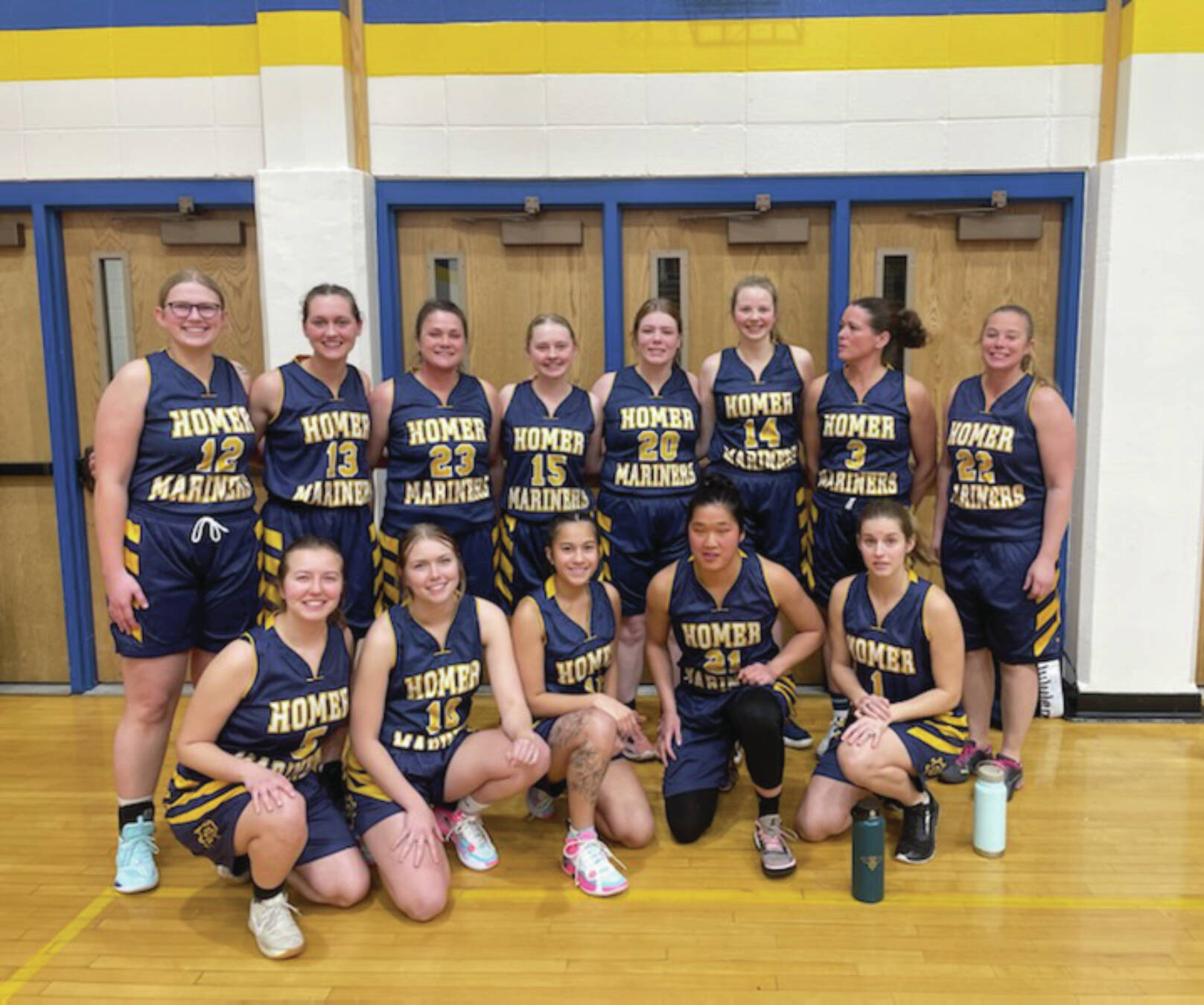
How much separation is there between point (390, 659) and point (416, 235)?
2.12 meters

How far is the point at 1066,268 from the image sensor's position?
395 centimetres

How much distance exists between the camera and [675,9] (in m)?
3.86

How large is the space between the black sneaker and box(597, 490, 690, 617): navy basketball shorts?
1110 mm

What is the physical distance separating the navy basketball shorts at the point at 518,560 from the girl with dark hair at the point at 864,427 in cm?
99

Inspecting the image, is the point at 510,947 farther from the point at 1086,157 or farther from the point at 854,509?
the point at 1086,157

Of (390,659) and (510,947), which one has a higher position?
(390,659)

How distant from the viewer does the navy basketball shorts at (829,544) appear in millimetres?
3420

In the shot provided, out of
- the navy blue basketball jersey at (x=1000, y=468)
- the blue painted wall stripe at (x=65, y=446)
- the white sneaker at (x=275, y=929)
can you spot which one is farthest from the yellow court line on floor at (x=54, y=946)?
the navy blue basketball jersey at (x=1000, y=468)

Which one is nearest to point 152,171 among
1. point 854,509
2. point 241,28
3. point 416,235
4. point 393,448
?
point 241,28

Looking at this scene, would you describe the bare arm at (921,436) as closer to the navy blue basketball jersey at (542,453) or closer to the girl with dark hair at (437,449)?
the navy blue basketball jersey at (542,453)

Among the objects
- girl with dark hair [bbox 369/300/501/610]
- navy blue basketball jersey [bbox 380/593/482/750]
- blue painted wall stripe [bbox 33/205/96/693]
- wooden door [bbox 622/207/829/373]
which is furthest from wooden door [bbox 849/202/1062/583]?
blue painted wall stripe [bbox 33/205/96/693]

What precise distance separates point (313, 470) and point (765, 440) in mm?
1539

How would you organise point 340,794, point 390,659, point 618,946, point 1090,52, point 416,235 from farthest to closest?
point 416,235 → point 1090,52 → point 340,794 → point 390,659 → point 618,946

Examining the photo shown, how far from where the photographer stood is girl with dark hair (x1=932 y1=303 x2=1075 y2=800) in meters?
3.14
